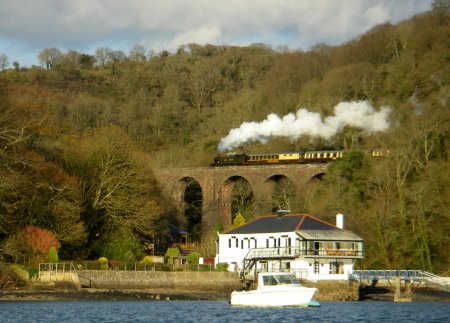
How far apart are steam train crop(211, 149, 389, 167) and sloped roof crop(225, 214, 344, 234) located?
22.6 metres

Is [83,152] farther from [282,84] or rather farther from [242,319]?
[282,84]

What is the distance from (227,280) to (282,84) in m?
74.6

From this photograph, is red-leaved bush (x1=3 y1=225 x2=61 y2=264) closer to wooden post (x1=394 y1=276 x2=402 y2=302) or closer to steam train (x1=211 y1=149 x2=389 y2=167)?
wooden post (x1=394 y1=276 x2=402 y2=302)

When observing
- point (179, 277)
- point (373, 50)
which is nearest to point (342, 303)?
point (179, 277)

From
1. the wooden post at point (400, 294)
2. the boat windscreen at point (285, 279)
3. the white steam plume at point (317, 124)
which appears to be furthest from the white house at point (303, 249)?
the white steam plume at point (317, 124)

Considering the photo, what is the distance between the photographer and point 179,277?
7269cm

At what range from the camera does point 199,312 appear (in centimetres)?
5375

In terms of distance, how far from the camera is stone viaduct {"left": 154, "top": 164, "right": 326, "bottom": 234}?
10169cm

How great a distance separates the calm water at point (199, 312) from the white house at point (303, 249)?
22.3ft

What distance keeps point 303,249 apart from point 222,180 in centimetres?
4097

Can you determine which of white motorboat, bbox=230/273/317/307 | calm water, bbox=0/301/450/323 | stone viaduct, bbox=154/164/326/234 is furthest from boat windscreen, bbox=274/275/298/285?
stone viaduct, bbox=154/164/326/234

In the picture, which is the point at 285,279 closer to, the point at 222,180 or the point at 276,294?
the point at 276,294

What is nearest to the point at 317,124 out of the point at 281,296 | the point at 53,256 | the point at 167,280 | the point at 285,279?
the point at 167,280

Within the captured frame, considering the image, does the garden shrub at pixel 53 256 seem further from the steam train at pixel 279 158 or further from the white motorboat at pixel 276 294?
the steam train at pixel 279 158
